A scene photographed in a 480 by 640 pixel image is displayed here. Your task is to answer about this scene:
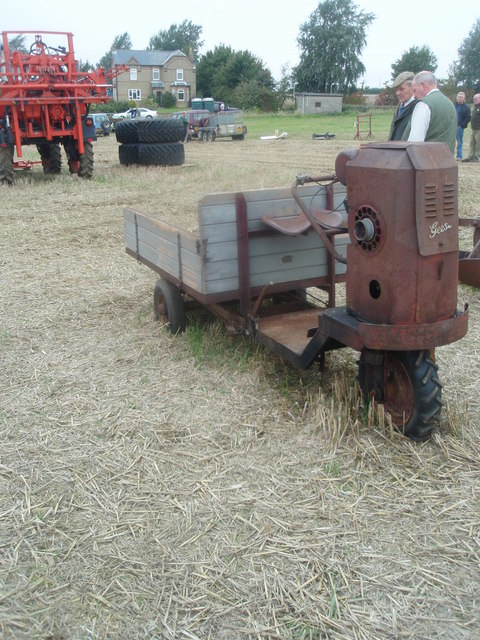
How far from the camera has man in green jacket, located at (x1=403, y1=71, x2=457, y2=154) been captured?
15.5ft

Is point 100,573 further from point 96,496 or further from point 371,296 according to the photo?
point 371,296

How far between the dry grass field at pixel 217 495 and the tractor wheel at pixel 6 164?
26.3ft

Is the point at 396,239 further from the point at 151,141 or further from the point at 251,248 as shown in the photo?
the point at 151,141

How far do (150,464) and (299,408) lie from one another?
3.04 ft

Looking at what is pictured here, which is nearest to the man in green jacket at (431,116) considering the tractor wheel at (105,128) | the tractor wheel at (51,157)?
the tractor wheel at (51,157)

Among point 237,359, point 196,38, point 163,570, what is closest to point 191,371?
point 237,359

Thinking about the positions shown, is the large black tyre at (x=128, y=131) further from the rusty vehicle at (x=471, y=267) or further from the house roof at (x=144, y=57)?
the house roof at (x=144, y=57)

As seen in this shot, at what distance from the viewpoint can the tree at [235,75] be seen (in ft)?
206

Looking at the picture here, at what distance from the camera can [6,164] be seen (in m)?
12.7

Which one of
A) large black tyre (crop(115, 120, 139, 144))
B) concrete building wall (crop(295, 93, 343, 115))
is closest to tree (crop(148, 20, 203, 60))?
concrete building wall (crop(295, 93, 343, 115))

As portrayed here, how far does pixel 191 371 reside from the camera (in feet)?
14.8

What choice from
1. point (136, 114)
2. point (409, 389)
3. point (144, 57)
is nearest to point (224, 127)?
point (136, 114)

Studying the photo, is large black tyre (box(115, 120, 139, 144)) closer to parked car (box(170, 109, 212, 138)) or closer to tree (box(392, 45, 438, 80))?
parked car (box(170, 109, 212, 138))

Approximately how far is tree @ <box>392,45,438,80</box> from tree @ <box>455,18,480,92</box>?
3592mm
